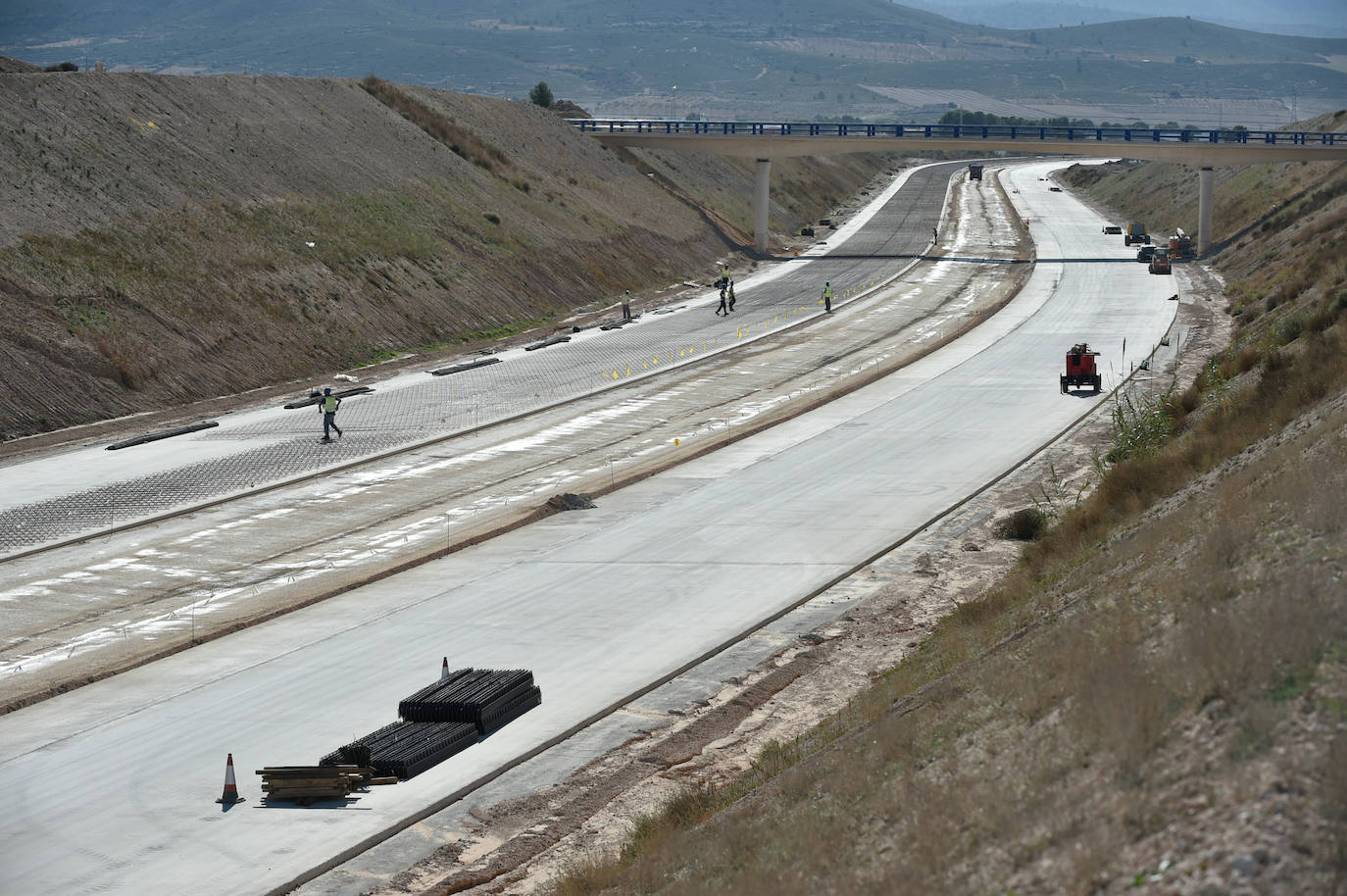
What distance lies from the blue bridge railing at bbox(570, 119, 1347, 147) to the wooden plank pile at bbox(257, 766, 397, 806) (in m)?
76.5

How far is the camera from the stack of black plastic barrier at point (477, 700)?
20500 millimetres

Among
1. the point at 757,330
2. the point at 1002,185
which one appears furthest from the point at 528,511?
the point at 1002,185

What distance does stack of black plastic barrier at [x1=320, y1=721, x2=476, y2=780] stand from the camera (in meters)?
19.0

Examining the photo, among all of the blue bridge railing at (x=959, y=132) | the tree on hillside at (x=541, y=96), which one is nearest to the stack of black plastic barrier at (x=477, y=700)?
the blue bridge railing at (x=959, y=132)

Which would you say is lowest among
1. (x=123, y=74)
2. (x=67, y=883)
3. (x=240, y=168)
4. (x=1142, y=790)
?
(x=67, y=883)

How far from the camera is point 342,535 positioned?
106 feet

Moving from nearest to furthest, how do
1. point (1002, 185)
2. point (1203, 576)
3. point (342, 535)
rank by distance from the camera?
point (1203, 576)
point (342, 535)
point (1002, 185)

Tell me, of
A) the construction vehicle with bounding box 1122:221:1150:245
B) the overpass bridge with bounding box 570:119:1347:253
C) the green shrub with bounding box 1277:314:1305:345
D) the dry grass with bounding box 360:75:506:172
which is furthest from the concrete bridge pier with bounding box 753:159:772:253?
the green shrub with bounding box 1277:314:1305:345

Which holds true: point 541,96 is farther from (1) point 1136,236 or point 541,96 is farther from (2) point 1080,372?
(2) point 1080,372

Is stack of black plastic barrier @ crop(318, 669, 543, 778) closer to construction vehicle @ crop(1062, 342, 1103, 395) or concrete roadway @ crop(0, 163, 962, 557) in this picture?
concrete roadway @ crop(0, 163, 962, 557)

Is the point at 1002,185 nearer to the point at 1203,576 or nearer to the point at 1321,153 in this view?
the point at 1321,153

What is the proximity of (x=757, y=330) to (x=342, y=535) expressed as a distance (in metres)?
33.9

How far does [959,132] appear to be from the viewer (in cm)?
9875

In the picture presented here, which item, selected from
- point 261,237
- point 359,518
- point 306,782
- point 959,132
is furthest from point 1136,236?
point 306,782
